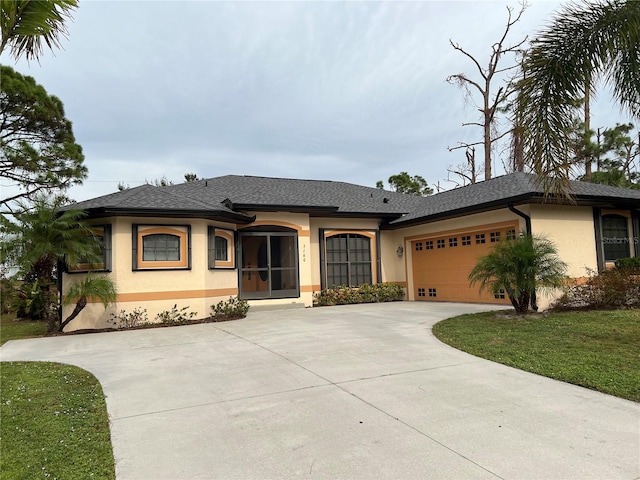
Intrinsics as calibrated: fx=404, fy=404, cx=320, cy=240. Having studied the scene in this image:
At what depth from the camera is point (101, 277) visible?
424 inches

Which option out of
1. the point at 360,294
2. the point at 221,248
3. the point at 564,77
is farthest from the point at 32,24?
the point at 360,294

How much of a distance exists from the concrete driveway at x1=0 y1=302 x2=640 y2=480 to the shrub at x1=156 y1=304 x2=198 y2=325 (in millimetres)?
3788

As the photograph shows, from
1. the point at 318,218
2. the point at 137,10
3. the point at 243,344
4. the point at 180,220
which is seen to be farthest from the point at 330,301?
the point at 137,10

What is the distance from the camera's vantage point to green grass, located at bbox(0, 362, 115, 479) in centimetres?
303

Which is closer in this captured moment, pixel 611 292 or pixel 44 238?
pixel 44 238

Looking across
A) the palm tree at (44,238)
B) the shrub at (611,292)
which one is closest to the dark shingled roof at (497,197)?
the shrub at (611,292)

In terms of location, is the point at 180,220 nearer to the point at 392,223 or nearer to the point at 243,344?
the point at 243,344

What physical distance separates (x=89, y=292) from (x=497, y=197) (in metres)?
11.6

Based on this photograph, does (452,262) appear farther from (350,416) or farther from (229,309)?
(350,416)

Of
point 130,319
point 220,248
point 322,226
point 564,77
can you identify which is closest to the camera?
point 564,77

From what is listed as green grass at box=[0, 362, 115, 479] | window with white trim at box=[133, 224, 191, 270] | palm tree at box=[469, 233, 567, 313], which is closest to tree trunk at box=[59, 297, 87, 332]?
window with white trim at box=[133, 224, 191, 270]

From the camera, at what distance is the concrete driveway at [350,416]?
3.04 m

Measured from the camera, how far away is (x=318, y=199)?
16188 millimetres

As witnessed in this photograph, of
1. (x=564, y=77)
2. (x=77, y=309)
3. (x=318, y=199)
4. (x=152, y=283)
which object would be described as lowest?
(x=77, y=309)
